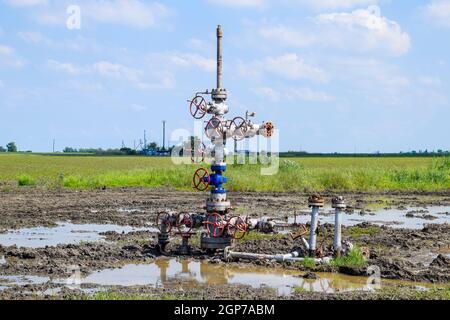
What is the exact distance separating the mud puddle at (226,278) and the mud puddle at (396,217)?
8.10m

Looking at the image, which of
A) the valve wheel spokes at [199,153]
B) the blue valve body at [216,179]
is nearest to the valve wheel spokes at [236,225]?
the blue valve body at [216,179]

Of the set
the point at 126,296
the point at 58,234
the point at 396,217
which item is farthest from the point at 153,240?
the point at 396,217

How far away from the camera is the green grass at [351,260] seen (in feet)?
42.9

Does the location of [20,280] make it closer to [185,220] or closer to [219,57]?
[185,220]

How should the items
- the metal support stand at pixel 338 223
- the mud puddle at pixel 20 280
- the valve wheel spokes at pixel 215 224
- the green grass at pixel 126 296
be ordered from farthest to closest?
the valve wheel spokes at pixel 215 224 < the metal support stand at pixel 338 223 < the mud puddle at pixel 20 280 < the green grass at pixel 126 296

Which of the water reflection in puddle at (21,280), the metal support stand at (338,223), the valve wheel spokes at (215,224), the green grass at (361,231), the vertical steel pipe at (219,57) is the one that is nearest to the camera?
the water reflection in puddle at (21,280)

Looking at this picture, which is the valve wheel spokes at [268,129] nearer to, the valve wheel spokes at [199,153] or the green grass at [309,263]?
the valve wheel spokes at [199,153]

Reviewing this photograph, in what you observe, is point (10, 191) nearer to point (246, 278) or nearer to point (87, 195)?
point (87, 195)

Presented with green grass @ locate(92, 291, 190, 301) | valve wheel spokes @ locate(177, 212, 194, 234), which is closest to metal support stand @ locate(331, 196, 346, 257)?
valve wheel spokes @ locate(177, 212, 194, 234)

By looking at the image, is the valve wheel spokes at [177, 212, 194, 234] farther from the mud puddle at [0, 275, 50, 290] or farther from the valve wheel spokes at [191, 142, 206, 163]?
the mud puddle at [0, 275, 50, 290]

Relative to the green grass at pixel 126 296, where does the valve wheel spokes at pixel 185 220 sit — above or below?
above

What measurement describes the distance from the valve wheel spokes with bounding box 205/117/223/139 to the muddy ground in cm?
241

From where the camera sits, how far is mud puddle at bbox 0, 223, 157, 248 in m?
16.8

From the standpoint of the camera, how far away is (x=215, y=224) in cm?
1430
